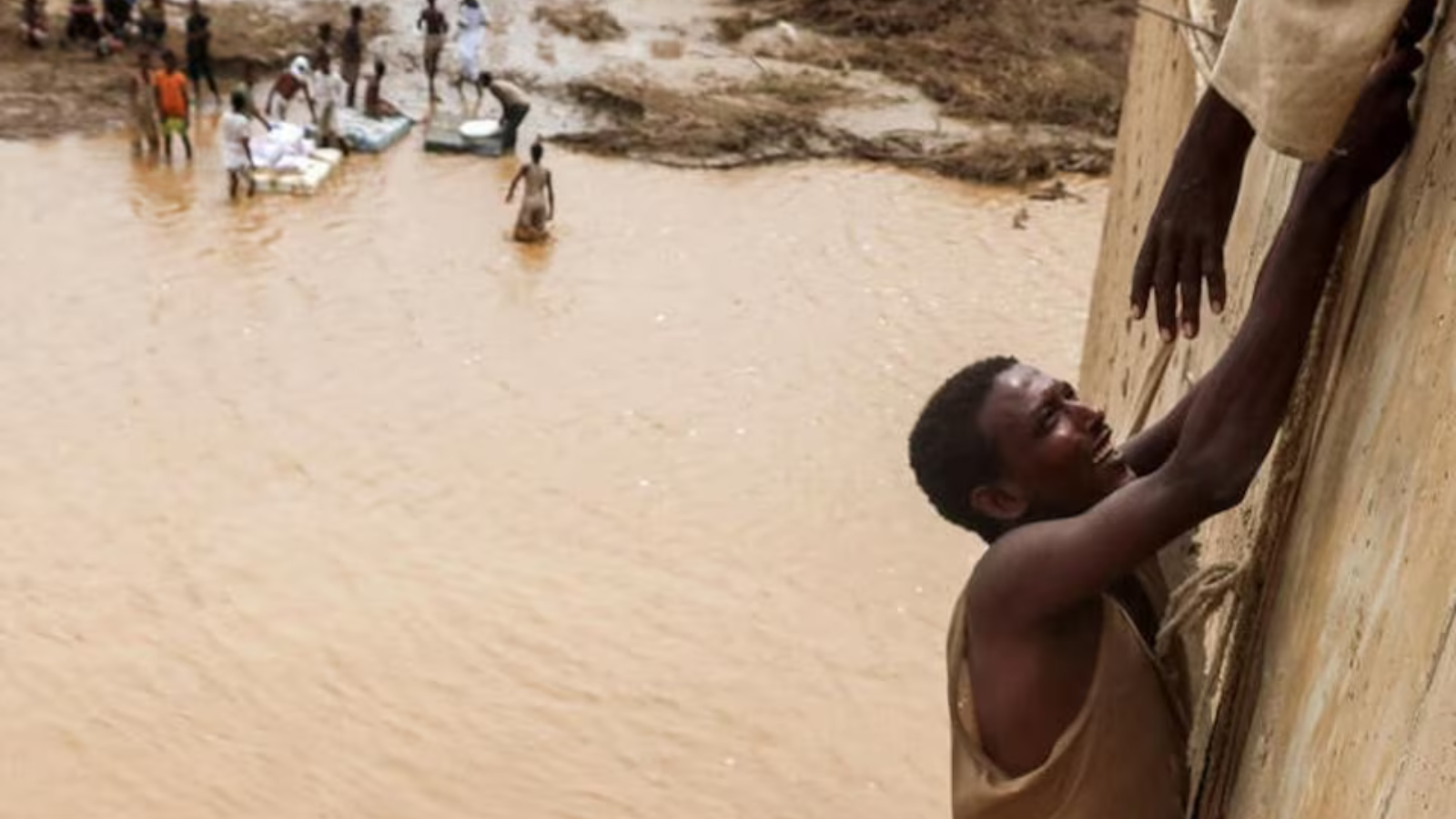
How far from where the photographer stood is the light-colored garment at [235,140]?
1322 centimetres

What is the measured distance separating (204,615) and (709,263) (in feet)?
18.9

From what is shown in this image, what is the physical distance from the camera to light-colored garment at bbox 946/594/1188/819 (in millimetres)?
2027

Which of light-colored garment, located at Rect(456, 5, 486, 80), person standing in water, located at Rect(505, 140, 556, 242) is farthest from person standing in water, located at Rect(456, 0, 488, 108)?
person standing in water, located at Rect(505, 140, 556, 242)

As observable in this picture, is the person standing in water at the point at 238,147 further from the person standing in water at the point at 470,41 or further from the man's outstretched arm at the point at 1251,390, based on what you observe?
the man's outstretched arm at the point at 1251,390

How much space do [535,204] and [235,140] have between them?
2485mm

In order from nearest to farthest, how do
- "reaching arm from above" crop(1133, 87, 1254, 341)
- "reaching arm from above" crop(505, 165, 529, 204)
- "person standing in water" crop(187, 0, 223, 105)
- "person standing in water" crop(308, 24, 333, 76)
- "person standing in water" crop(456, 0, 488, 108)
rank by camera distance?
"reaching arm from above" crop(1133, 87, 1254, 341) → "reaching arm from above" crop(505, 165, 529, 204) → "person standing in water" crop(308, 24, 333, 76) → "person standing in water" crop(187, 0, 223, 105) → "person standing in water" crop(456, 0, 488, 108)

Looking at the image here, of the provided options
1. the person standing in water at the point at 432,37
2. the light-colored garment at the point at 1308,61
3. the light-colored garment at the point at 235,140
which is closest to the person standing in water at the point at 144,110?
the light-colored garment at the point at 235,140

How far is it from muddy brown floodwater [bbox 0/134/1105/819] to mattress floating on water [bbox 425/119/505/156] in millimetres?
551

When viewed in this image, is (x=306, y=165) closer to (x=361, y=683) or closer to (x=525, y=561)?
(x=525, y=561)

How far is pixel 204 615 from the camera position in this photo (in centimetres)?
772

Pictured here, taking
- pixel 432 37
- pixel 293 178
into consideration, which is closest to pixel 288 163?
pixel 293 178

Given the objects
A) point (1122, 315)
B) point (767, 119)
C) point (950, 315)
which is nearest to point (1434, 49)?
point (1122, 315)

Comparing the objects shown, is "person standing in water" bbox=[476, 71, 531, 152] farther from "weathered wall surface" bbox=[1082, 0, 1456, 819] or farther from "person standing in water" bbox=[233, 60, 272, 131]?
"weathered wall surface" bbox=[1082, 0, 1456, 819]

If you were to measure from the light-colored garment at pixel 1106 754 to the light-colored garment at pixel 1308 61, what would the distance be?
0.62 meters
